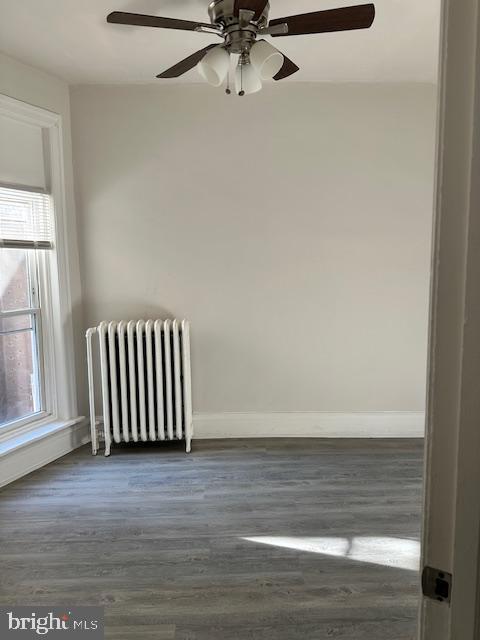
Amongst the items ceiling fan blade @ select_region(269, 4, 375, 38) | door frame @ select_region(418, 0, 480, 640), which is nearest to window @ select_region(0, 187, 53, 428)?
ceiling fan blade @ select_region(269, 4, 375, 38)

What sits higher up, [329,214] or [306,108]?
[306,108]

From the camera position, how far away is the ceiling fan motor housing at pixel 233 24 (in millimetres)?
1926

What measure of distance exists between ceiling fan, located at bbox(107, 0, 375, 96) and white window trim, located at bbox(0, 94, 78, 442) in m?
1.48

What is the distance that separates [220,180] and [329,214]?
2.96ft

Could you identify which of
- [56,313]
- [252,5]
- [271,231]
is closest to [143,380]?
[56,313]

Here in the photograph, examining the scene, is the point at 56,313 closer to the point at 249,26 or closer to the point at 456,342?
the point at 249,26

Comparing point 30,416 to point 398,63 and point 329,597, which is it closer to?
point 329,597

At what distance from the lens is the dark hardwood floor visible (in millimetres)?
1812

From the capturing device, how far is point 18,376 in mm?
3209

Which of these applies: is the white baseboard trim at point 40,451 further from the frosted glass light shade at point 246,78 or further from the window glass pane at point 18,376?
the frosted glass light shade at point 246,78

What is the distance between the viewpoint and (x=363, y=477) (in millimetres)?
2959

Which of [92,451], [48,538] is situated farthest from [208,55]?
[92,451]

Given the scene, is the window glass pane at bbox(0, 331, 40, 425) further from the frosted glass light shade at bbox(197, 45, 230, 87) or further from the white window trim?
the frosted glass light shade at bbox(197, 45, 230, 87)

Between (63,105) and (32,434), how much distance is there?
246cm
